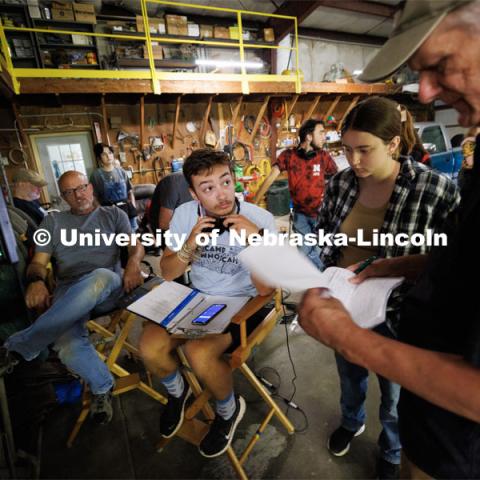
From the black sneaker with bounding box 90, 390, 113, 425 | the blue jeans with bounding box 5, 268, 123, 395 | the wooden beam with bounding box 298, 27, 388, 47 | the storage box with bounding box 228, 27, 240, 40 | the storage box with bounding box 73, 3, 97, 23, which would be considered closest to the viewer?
the blue jeans with bounding box 5, 268, 123, 395

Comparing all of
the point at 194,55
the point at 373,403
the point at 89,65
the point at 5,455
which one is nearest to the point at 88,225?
the point at 5,455

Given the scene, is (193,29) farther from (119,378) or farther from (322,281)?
(322,281)

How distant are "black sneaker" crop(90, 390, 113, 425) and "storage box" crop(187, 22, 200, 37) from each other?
323 inches

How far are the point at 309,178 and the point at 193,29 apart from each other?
6360 millimetres

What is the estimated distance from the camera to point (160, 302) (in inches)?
67.4

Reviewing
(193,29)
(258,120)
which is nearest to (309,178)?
(258,120)

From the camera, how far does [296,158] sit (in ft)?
11.8

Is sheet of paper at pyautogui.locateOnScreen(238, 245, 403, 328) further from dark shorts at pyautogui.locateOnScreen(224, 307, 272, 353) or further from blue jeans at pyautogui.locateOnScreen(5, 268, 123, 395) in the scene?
blue jeans at pyautogui.locateOnScreen(5, 268, 123, 395)

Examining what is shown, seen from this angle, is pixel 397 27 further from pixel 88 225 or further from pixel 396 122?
pixel 88 225

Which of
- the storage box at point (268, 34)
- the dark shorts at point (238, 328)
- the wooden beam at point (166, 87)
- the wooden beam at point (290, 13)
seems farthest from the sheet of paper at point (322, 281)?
the storage box at point (268, 34)

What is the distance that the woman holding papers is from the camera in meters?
1.30

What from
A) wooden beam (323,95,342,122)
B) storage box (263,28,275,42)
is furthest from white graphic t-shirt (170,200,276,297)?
storage box (263,28,275,42)

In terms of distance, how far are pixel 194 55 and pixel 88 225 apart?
6.90 metres

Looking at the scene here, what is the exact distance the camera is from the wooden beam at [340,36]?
8.71 m
